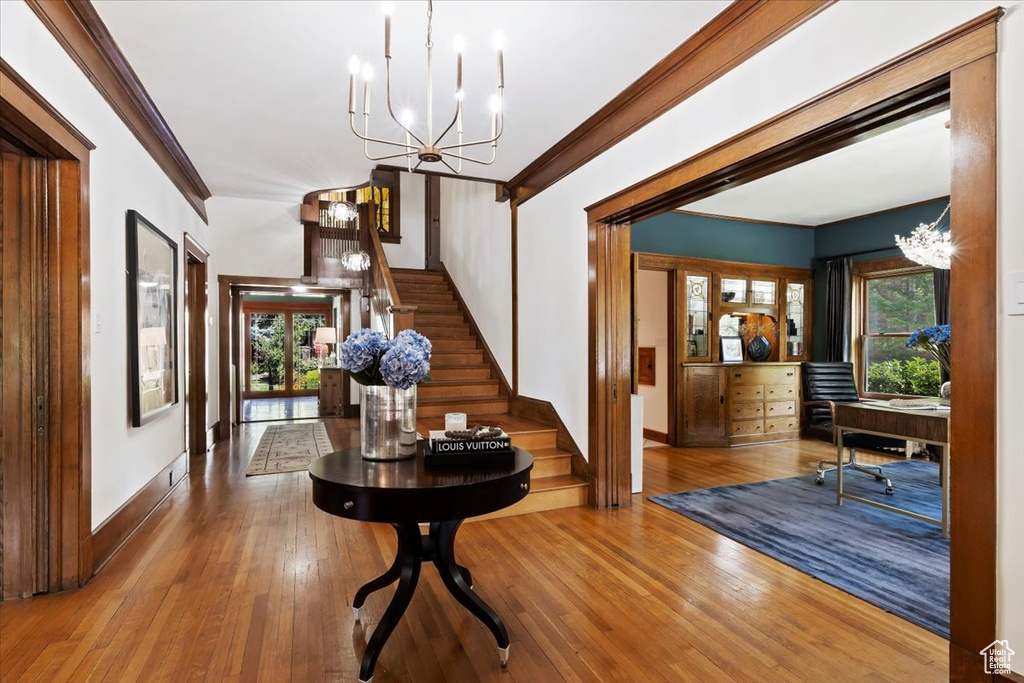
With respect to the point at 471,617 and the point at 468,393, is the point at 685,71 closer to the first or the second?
the point at 471,617

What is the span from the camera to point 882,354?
6504 millimetres

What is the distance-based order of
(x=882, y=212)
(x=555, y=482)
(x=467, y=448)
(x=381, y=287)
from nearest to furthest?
1. (x=467, y=448)
2. (x=555, y=482)
3. (x=381, y=287)
4. (x=882, y=212)

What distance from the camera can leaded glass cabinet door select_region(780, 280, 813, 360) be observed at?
22.6 ft

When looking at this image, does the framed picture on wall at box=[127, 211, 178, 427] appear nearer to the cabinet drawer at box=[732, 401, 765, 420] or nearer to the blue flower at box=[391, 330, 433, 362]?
the blue flower at box=[391, 330, 433, 362]

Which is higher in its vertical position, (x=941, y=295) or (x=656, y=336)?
(x=941, y=295)

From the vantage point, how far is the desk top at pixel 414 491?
1785 mm

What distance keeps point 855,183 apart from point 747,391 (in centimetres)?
260

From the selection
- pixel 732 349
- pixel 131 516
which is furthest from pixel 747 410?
pixel 131 516

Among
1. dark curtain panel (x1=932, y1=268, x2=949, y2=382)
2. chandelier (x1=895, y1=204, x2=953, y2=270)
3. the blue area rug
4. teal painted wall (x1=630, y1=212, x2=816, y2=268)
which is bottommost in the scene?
the blue area rug

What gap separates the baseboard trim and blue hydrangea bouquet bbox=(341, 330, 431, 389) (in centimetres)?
199

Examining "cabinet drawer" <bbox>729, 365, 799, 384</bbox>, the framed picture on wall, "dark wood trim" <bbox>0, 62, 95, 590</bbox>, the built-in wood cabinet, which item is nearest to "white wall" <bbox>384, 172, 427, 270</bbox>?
the framed picture on wall

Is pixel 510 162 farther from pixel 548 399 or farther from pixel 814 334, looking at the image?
pixel 814 334

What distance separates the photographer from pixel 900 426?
11.3 feet

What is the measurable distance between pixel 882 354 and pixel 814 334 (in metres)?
0.84
